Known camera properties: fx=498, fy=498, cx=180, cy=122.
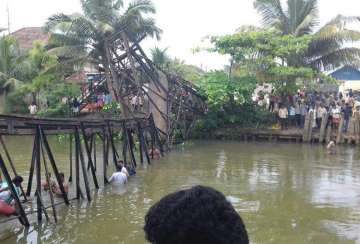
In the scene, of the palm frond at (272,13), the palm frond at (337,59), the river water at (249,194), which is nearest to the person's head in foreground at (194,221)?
the river water at (249,194)

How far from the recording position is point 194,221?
1624mm

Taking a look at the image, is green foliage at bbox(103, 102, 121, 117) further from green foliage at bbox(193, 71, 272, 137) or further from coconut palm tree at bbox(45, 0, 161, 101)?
green foliage at bbox(193, 71, 272, 137)

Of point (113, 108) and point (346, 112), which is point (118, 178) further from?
point (346, 112)

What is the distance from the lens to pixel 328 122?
25.9 m

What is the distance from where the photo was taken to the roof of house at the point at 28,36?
124 feet

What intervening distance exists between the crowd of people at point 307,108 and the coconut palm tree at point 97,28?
828 centimetres

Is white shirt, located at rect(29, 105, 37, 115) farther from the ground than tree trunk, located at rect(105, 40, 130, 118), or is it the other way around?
tree trunk, located at rect(105, 40, 130, 118)

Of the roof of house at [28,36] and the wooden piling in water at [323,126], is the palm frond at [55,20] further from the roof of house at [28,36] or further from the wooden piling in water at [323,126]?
the wooden piling in water at [323,126]

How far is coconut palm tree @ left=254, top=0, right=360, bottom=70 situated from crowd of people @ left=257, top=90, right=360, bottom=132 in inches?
81.3

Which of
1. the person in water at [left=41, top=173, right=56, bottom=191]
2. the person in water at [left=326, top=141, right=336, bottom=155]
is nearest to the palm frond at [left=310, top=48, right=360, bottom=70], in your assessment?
the person in water at [left=326, top=141, right=336, bottom=155]

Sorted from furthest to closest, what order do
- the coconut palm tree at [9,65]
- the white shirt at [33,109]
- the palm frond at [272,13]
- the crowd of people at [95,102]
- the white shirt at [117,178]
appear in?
the coconut palm tree at [9,65], the white shirt at [33,109], the crowd of people at [95,102], the palm frond at [272,13], the white shirt at [117,178]

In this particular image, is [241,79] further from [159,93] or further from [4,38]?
[4,38]

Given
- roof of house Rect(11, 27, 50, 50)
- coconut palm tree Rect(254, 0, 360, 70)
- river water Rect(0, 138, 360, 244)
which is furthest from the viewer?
roof of house Rect(11, 27, 50, 50)

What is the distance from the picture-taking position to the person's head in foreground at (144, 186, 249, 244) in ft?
5.34
